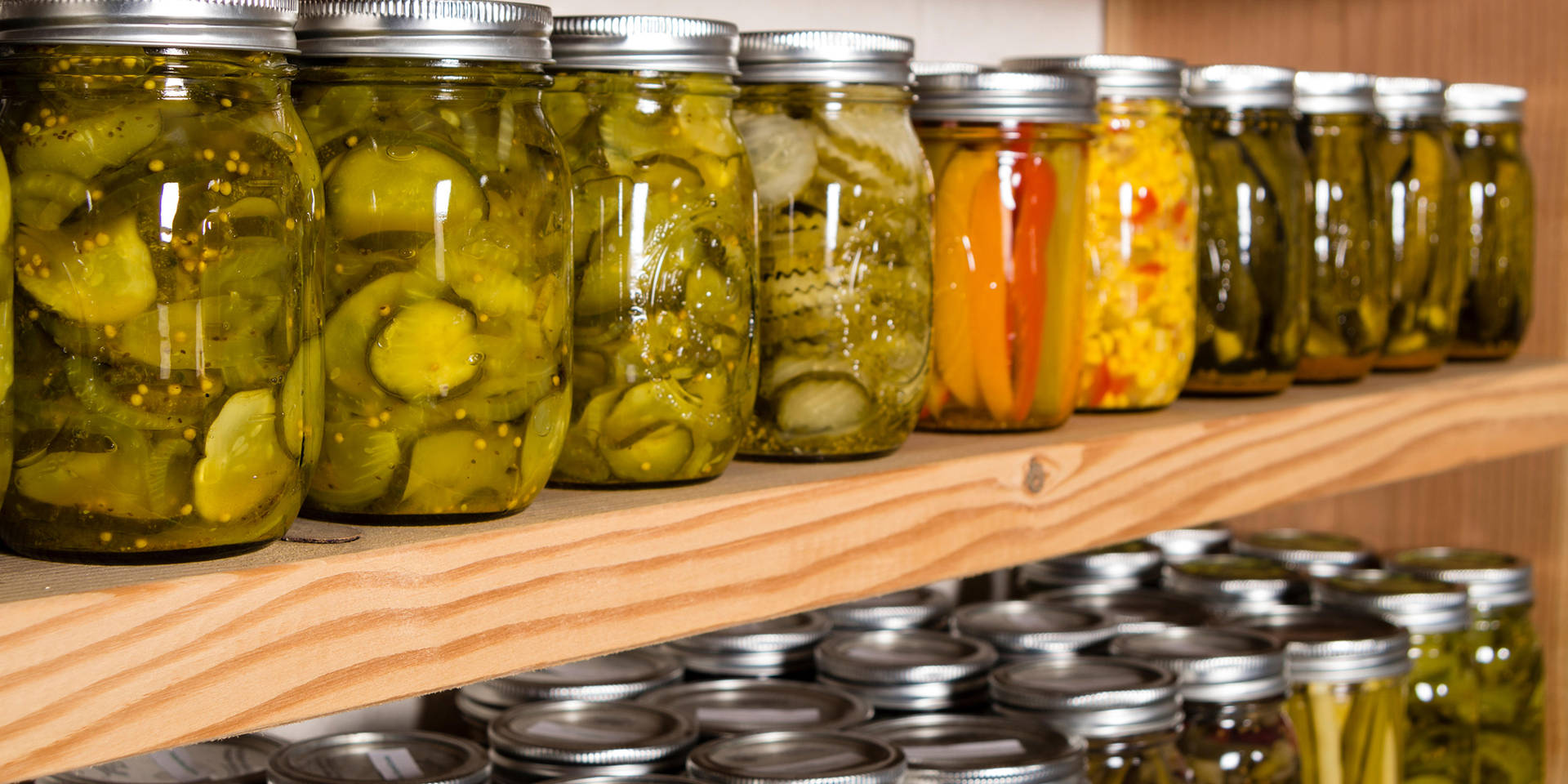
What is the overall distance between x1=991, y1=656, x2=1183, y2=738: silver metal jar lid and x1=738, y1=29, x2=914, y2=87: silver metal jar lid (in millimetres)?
454

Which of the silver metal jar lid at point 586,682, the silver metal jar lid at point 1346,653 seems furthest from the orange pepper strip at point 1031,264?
the silver metal jar lid at point 1346,653

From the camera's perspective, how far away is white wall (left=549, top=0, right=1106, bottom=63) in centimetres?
121

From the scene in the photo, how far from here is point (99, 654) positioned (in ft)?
1.68

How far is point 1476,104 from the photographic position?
1.41 metres

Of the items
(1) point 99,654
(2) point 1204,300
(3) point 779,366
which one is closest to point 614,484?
(3) point 779,366

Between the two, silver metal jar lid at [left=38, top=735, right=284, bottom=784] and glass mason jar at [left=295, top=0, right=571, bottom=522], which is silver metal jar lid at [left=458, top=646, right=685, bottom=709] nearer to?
silver metal jar lid at [left=38, top=735, right=284, bottom=784]

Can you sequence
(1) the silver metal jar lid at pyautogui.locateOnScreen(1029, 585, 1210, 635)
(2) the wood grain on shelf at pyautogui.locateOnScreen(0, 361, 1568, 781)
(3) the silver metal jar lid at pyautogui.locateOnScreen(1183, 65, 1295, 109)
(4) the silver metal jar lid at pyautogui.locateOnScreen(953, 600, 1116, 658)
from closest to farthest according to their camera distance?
(2) the wood grain on shelf at pyautogui.locateOnScreen(0, 361, 1568, 781) → (3) the silver metal jar lid at pyautogui.locateOnScreen(1183, 65, 1295, 109) → (4) the silver metal jar lid at pyautogui.locateOnScreen(953, 600, 1116, 658) → (1) the silver metal jar lid at pyautogui.locateOnScreen(1029, 585, 1210, 635)

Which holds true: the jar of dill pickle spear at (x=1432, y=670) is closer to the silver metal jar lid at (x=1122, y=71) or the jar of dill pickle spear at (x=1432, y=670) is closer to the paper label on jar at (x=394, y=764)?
the silver metal jar lid at (x=1122, y=71)

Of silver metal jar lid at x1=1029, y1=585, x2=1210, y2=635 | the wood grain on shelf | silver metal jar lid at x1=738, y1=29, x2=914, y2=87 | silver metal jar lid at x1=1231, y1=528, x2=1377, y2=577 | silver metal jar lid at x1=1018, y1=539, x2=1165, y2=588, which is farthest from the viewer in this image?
silver metal jar lid at x1=1231, y1=528, x2=1377, y2=577

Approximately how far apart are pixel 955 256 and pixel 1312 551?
0.85 m

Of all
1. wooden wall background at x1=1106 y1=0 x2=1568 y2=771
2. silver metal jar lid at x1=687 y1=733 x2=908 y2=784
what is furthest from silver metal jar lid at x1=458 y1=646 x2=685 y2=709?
wooden wall background at x1=1106 y1=0 x2=1568 y2=771

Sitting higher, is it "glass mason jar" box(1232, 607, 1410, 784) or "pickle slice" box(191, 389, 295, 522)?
"pickle slice" box(191, 389, 295, 522)

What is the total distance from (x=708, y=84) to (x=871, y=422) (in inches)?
7.5

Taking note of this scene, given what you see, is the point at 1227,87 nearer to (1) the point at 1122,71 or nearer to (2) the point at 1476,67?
(1) the point at 1122,71
